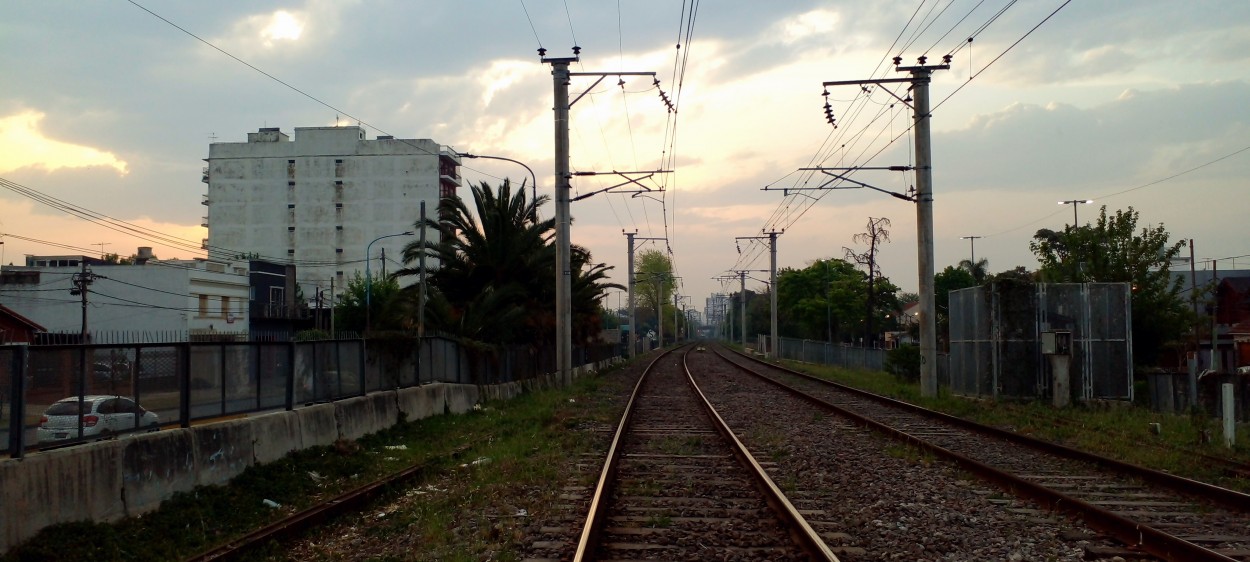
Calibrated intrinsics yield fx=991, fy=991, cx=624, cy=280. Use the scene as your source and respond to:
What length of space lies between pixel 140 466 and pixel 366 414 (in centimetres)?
755

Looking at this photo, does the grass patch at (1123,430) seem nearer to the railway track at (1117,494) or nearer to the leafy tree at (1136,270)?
the railway track at (1117,494)

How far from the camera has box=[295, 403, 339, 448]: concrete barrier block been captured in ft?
48.3

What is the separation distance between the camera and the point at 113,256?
87875 mm

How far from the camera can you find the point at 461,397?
25094mm

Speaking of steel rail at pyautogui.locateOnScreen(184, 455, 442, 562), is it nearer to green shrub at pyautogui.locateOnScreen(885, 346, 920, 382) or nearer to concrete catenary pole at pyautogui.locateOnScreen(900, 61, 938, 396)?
concrete catenary pole at pyautogui.locateOnScreen(900, 61, 938, 396)

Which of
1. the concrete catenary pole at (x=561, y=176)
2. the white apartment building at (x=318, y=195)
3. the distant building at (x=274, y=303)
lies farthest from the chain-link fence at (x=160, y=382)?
the white apartment building at (x=318, y=195)

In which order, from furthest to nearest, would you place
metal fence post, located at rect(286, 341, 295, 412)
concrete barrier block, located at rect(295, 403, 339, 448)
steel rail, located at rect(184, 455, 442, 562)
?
concrete barrier block, located at rect(295, 403, 339, 448) → metal fence post, located at rect(286, 341, 295, 412) → steel rail, located at rect(184, 455, 442, 562)

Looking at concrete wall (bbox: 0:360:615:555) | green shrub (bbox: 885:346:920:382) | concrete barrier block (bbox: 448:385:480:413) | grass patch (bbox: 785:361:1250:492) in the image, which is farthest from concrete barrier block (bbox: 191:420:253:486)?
green shrub (bbox: 885:346:920:382)

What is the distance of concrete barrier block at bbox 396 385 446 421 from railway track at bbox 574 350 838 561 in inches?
204

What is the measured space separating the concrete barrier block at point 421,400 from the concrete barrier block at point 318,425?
4017mm

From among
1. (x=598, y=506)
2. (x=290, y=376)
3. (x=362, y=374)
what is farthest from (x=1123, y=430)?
(x=290, y=376)

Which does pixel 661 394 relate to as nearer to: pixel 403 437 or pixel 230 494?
pixel 403 437

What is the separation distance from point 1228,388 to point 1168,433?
193 cm

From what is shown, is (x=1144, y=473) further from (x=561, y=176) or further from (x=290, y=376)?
(x=561, y=176)
